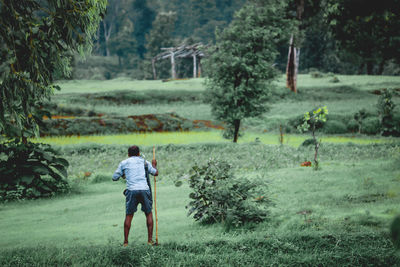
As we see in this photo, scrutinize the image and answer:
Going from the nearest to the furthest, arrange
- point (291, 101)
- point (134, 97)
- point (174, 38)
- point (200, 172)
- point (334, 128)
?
point (200, 172), point (334, 128), point (291, 101), point (134, 97), point (174, 38)

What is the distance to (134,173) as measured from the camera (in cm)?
576

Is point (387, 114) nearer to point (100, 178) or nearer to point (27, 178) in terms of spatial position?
point (100, 178)

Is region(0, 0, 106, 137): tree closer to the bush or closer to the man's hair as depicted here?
the man's hair

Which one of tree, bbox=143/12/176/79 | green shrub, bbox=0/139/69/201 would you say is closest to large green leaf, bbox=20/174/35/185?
green shrub, bbox=0/139/69/201

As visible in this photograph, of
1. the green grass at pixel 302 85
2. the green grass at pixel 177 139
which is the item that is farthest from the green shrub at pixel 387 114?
the green grass at pixel 302 85

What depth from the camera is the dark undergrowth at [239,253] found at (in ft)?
15.9

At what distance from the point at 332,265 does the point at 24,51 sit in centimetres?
518

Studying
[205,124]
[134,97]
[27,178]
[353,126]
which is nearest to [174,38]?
[134,97]

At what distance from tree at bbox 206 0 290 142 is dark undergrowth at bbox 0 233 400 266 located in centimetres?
1214

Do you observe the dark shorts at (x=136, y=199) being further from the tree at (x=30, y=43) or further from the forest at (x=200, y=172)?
the tree at (x=30, y=43)

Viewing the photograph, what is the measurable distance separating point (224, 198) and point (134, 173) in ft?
5.76

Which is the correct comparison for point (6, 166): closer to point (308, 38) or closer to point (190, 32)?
point (308, 38)

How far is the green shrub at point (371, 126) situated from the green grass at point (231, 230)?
1318 cm

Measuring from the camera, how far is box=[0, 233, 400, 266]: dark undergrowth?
4852mm
